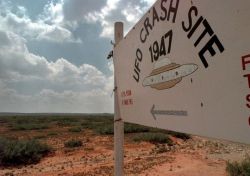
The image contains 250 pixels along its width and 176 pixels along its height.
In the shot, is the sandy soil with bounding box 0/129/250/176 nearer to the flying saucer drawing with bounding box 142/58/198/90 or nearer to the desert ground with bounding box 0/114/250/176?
the desert ground with bounding box 0/114/250/176

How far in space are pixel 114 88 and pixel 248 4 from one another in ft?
7.24

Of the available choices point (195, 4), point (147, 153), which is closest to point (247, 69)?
point (195, 4)

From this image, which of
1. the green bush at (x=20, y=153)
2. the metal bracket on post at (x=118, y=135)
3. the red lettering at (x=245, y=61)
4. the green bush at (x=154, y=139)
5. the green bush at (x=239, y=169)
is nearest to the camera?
the red lettering at (x=245, y=61)

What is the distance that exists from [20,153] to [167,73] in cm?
1182

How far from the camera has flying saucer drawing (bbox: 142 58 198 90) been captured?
1.75m

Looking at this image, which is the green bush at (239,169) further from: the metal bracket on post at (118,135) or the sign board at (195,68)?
the sign board at (195,68)

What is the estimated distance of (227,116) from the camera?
1.37 m

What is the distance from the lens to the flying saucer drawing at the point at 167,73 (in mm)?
1749

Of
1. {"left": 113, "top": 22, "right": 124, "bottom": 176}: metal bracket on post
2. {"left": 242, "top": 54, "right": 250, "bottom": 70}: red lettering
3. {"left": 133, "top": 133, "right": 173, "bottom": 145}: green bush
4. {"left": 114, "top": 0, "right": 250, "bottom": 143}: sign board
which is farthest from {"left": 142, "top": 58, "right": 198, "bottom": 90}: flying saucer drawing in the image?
{"left": 133, "top": 133, "right": 173, "bottom": 145}: green bush

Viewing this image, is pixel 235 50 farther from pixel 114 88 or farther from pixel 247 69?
pixel 114 88

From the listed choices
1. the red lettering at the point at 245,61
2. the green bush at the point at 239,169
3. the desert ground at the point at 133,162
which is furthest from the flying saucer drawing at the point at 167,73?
the desert ground at the point at 133,162

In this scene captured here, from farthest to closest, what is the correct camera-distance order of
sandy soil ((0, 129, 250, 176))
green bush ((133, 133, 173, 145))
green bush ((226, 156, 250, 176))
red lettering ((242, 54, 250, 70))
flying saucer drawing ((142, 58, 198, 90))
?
green bush ((133, 133, 173, 145)), sandy soil ((0, 129, 250, 176)), green bush ((226, 156, 250, 176)), flying saucer drawing ((142, 58, 198, 90)), red lettering ((242, 54, 250, 70))

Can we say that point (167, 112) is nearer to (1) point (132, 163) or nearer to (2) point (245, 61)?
(2) point (245, 61)

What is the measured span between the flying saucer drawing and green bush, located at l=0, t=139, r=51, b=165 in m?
11.3
